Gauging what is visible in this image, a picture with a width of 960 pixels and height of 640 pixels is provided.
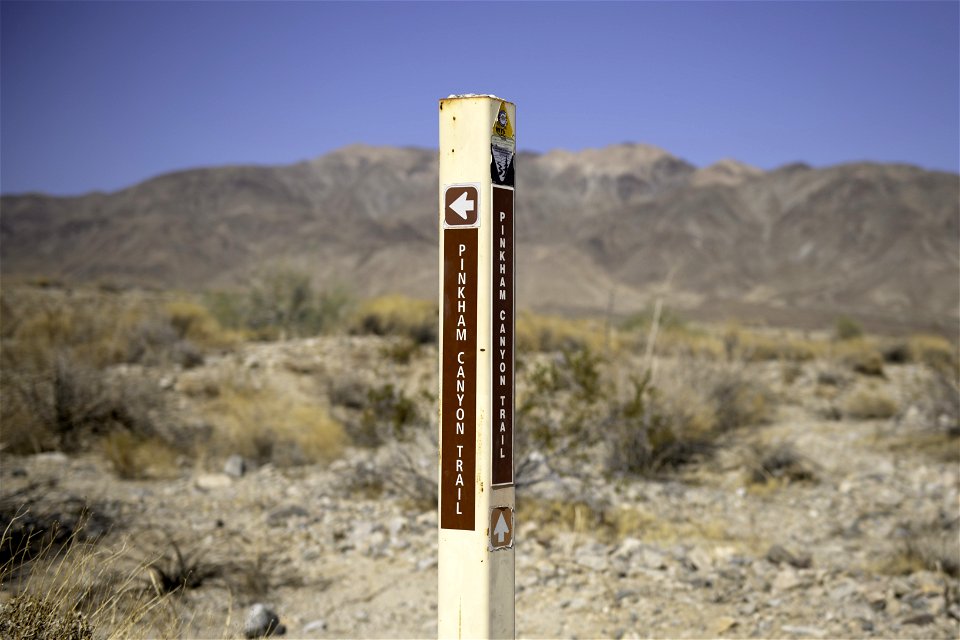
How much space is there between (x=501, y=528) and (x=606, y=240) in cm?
8930

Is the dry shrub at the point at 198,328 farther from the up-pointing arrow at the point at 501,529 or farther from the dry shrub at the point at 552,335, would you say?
the up-pointing arrow at the point at 501,529

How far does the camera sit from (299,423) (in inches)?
494

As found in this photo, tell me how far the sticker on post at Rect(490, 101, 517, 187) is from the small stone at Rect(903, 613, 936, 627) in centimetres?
473

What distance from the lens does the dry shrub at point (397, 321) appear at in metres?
19.5

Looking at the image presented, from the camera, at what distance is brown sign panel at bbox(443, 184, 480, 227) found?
382 centimetres

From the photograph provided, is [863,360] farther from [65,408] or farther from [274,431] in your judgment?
[65,408]

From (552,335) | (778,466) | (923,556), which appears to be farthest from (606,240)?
(923,556)

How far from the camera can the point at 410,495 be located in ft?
30.9

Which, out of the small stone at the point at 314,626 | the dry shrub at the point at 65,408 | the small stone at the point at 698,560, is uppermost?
the dry shrub at the point at 65,408

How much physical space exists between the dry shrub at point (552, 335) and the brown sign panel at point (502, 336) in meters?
13.4

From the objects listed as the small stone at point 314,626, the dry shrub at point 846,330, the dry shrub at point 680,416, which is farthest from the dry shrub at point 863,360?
the small stone at point 314,626

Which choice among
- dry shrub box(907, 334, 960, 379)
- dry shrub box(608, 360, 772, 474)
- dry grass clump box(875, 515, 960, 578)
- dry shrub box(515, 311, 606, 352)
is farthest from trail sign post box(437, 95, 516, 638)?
dry shrub box(907, 334, 960, 379)

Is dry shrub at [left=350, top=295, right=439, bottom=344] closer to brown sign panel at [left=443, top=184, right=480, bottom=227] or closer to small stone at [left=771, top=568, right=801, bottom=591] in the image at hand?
small stone at [left=771, top=568, right=801, bottom=591]

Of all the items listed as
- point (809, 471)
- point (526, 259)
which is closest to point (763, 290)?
point (526, 259)
